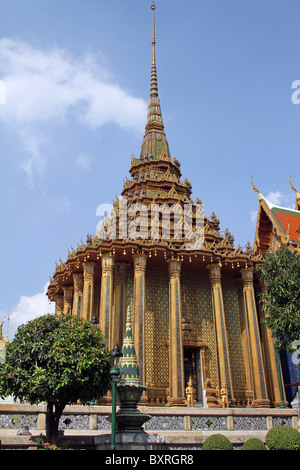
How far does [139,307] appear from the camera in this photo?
82.6ft

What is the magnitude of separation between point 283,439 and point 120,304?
551 inches

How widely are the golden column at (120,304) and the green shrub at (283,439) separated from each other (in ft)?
39.6

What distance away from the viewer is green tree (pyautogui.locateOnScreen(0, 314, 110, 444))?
45.9ft

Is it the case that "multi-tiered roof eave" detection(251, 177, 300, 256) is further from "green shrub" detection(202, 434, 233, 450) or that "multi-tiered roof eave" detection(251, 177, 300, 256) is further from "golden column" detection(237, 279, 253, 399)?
"green shrub" detection(202, 434, 233, 450)

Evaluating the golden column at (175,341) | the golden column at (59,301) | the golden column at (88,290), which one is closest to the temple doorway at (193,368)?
the golden column at (175,341)

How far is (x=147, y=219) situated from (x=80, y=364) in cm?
1657

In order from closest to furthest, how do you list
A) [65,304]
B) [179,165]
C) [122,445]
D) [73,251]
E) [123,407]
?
1. [122,445]
2. [123,407]
3. [73,251]
4. [65,304]
5. [179,165]

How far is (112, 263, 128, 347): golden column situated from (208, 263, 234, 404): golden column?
5.23 m

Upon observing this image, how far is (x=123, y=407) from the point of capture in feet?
42.7

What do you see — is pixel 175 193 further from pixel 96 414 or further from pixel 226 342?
pixel 96 414

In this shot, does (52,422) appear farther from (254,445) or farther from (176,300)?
(176,300)

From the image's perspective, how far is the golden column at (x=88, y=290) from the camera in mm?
26141

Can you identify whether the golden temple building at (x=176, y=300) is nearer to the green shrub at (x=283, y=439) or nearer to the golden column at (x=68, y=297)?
the golden column at (x=68, y=297)

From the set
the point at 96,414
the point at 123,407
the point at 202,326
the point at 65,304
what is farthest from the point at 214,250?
the point at 123,407
